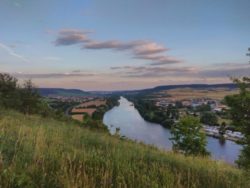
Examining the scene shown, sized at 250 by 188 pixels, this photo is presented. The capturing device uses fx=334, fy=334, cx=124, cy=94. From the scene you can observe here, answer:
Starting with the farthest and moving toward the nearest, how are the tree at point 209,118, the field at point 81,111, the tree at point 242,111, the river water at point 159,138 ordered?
the tree at point 209,118, the field at point 81,111, the river water at point 159,138, the tree at point 242,111

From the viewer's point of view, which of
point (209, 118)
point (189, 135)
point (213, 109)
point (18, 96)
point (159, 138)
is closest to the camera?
point (18, 96)

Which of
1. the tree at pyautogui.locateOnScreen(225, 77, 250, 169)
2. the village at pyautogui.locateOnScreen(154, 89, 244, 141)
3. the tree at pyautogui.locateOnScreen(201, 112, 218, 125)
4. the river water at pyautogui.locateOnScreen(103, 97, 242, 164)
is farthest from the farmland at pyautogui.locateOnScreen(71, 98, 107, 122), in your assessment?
the tree at pyautogui.locateOnScreen(225, 77, 250, 169)

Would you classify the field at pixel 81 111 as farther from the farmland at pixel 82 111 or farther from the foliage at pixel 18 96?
the foliage at pixel 18 96

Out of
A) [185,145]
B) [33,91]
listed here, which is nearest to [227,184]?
[33,91]

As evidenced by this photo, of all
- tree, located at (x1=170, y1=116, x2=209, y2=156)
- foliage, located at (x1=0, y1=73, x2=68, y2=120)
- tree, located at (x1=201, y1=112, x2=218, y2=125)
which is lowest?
tree, located at (x1=201, y1=112, x2=218, y2=125)

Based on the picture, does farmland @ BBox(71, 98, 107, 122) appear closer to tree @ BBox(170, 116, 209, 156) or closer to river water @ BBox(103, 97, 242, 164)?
river water @ BBox(103, 97, 242, 164)

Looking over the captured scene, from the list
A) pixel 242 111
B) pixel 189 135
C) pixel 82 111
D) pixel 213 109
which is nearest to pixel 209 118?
pixel 213 109

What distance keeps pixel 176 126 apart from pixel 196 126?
2.97m

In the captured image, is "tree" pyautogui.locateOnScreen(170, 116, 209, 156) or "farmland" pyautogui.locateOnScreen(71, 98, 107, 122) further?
"farmland" pyautogui.locateOnScreen(71, 98, 107, 122)

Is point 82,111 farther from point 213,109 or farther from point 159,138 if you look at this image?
point 213,109

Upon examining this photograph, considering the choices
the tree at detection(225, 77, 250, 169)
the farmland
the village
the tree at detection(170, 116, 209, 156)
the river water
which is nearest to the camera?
the tree at detection(225, 77, 250, 169)

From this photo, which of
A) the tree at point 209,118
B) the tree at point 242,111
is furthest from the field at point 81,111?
the tree at point 242,111

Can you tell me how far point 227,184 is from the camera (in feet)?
18.6

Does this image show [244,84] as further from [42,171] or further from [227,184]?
[42,171]
